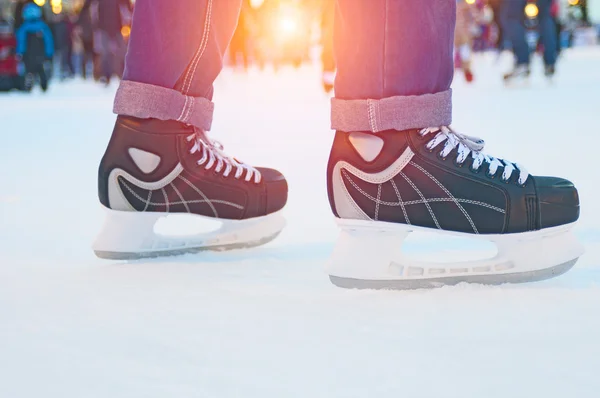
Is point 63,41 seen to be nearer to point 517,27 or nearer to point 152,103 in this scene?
point 517,27

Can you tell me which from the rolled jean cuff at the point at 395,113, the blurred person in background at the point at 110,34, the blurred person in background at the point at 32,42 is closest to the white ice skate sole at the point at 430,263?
the rolled jean cuff at the point at 395,113

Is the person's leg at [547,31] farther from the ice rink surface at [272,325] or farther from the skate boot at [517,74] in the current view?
the ice rink surface at [272,325]

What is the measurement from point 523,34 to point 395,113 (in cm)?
629

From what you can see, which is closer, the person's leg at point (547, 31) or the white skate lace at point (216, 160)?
the white skate lace at point (216, 160)

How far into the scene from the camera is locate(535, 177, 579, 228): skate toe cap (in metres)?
1.17

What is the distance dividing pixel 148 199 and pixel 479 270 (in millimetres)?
592

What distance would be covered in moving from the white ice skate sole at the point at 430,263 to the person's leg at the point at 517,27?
6.20m

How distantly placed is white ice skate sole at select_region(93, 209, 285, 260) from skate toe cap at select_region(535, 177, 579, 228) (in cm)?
53

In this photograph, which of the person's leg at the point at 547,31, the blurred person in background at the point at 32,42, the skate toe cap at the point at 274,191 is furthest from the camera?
the blurred person in background at the point at 32,42

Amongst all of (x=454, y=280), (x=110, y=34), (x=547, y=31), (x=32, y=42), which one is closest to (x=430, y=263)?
(x=454, y=280)

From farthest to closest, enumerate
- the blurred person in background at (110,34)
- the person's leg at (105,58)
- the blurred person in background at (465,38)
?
the person's leg at (105,58)
the blurred person in background at (110,34)
the blurred person in background at (465,38)

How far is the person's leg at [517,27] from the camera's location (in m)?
7.00

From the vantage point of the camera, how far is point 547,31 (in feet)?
23.9

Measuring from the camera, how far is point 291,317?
3.34 feet
